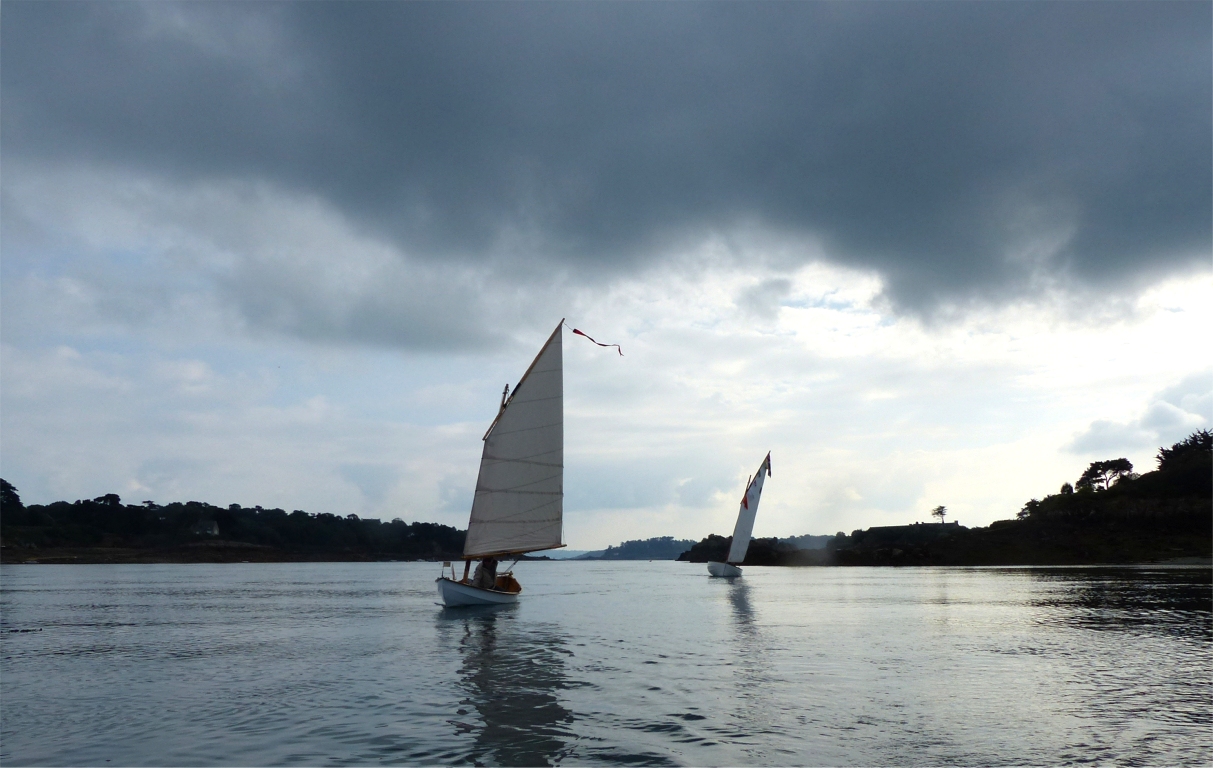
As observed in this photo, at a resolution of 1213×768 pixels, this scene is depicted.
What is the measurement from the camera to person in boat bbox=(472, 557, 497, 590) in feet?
191

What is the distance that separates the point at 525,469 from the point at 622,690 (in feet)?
95.7

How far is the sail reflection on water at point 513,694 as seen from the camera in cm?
1814

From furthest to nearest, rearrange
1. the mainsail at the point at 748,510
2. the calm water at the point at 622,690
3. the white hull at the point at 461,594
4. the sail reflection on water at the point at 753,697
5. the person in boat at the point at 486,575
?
1. the mainsail at the point at 748,510
2. the person in boat at the point at 486,575
3. the white hull at the point at 461,594
4. the sail reflection on water at the point at 753,697
5. the calm water at the point at 622,690

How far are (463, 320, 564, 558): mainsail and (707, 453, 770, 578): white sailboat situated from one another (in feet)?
214

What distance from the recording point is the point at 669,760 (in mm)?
16969

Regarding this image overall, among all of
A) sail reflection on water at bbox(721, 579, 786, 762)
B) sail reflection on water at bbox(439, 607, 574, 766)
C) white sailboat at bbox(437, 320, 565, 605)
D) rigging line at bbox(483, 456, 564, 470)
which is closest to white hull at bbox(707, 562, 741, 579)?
white sailboat at bbox(437, 320, 565, 605)

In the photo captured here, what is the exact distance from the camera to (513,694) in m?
24.9

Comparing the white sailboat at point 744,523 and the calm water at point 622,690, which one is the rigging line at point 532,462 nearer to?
the calm water at point 622,690

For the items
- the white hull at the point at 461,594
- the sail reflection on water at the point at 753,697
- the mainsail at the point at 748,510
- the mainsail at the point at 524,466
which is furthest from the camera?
the mainsail at the point at 748,510

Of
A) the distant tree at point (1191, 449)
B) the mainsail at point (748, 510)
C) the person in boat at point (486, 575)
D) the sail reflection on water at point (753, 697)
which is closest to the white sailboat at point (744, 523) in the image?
the mainsail at point (748, 510)

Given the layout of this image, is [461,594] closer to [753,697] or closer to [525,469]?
[525,469]

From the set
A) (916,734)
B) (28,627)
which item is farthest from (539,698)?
(28,627)

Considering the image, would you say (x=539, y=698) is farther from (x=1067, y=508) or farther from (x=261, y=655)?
(x=1067, y=508)

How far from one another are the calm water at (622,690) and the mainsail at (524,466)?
642 cm
